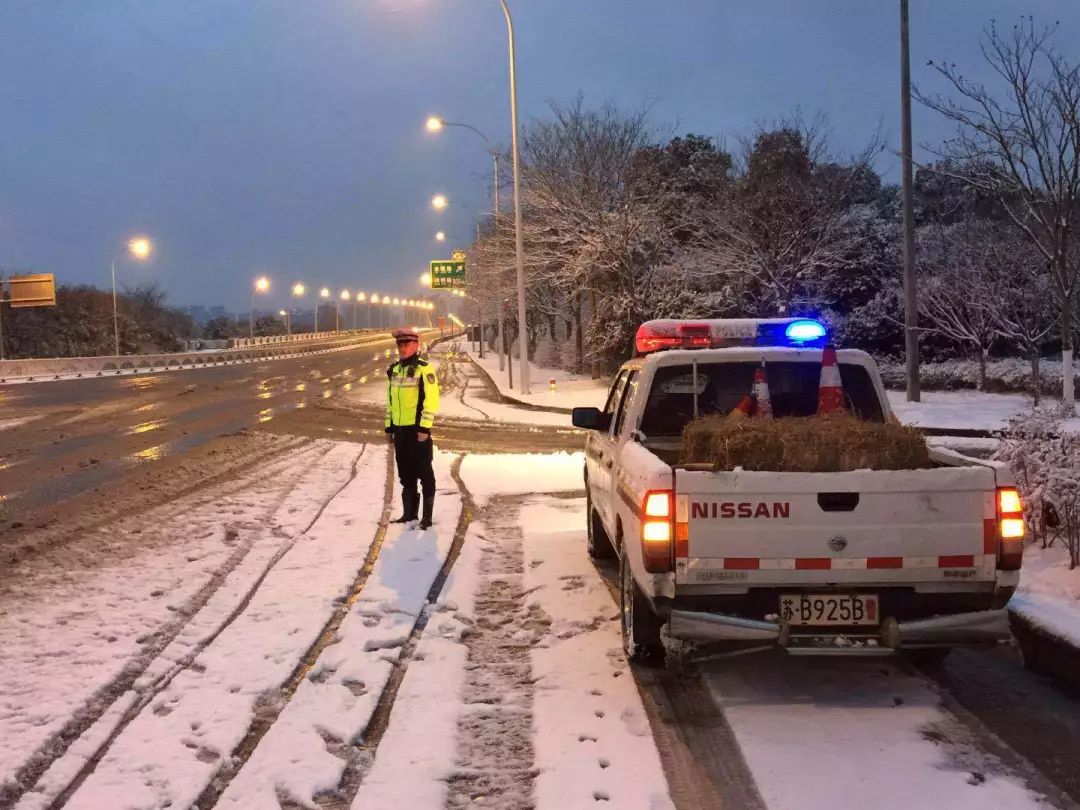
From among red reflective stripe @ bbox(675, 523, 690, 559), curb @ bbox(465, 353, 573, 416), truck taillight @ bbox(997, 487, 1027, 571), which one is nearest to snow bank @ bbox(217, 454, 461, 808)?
red reflective stripe @ bbox(675, 523, 690, 559)

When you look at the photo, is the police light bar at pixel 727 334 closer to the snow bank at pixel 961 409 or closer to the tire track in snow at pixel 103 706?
the tire track in snow at pixel 103 706

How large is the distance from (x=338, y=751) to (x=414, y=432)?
4.78 meters

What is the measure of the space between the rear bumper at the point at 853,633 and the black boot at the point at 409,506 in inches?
198

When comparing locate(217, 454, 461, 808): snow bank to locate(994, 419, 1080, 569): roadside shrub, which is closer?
locate(217, 454, 461, 808): snow bank

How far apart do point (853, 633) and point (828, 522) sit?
571 mm

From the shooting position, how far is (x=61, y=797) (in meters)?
3.70

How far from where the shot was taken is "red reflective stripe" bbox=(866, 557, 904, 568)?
4250mm

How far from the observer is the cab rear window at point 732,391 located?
5961 mm

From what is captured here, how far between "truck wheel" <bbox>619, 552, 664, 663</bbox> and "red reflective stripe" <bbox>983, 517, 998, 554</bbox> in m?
1.61

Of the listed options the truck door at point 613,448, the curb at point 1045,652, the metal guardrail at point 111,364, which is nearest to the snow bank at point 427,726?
the truck door at point 613,448

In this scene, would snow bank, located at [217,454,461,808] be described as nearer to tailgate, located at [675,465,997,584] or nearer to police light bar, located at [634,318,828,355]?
tailgate, located at [675,465,997,584]

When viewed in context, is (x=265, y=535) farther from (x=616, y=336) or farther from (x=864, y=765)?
(x=616, y=336)

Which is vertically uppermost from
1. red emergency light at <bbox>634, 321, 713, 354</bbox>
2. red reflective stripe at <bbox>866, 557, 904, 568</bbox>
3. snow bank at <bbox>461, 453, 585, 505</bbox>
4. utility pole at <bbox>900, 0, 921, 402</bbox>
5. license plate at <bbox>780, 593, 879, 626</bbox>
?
utility pole at <bbox>900, 0, 921, 402</bbox>

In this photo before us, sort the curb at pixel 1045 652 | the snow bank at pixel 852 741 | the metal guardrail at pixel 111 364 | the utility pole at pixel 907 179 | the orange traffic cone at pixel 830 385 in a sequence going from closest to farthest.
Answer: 1. the snow bank at pixel 852 741
2. the curb at pixel 1045 652
3. the orange traffic cone at pixel 830 385
4. the utility pole at pixel 907 179
5. the metal guardrail at pixel 111 364
